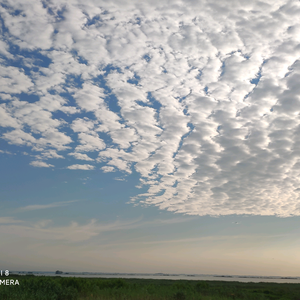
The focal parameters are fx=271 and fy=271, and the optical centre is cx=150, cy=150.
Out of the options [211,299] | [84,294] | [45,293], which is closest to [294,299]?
[211,299]

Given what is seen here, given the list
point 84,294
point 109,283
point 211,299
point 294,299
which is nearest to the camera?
point 211,299

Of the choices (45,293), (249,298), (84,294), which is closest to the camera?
(45,293)

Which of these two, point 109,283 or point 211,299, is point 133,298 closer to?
point 211,299

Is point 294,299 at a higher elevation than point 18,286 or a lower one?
lower

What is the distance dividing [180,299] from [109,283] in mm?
16660

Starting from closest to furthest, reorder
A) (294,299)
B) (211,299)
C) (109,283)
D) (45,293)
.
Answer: (45,293), (211,299), (109,283), (294,299)

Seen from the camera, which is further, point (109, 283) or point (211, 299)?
point (109, 283)

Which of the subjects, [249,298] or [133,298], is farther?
[249,298]

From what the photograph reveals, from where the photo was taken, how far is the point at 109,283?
1507 inches

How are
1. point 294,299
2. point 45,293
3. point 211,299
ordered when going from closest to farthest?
1. point 45,293
2. point 211,299
3. point 294,299

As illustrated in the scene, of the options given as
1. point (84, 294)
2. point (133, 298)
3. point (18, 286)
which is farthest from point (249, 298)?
point (18, 286)

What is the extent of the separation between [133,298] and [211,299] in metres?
7.13

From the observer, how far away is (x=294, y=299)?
40.8 meters

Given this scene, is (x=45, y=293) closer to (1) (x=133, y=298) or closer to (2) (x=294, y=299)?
(1) (x=133, y=298)
